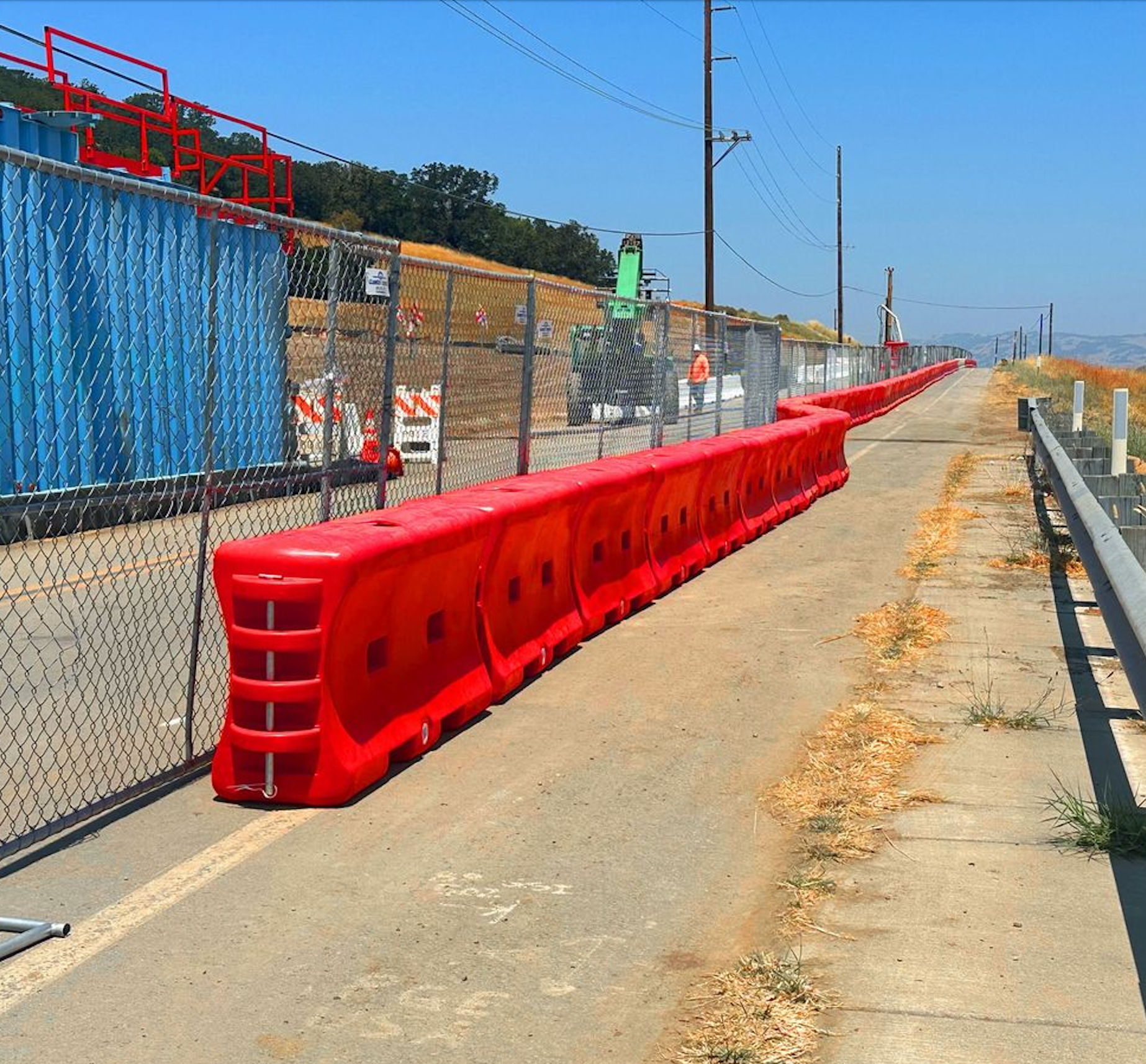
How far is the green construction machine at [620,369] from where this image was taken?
11.6m

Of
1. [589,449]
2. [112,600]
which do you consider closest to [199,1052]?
[112,600]

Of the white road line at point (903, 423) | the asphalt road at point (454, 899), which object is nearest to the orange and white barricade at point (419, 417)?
the asphalt road at point (454, 899)

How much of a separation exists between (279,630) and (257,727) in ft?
1.31

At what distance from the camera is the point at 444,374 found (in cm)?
845

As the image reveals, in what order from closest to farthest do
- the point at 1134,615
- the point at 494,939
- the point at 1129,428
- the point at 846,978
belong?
the point at 846,978 → the point at 494,939 → the point at 1134,615 → the point at 1129,428

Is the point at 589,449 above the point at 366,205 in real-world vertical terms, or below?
below

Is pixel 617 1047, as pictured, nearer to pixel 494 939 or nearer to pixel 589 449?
pixel 494 939

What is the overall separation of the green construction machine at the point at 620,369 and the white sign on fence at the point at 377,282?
346 cm

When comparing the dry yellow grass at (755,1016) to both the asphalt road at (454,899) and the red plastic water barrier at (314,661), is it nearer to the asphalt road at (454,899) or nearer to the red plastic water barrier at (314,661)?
the asphalt road at (454,899)

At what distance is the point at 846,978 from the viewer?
13.7 feet

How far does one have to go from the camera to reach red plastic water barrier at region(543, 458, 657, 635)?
8906 mm

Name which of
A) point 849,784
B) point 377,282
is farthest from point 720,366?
point 849,784

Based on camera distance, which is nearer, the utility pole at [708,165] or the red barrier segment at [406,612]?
the red barrier segment at [406,612]

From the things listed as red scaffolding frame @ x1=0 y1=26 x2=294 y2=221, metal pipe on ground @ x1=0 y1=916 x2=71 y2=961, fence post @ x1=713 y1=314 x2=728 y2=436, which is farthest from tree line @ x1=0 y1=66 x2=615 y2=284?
metal pipe on ground @ x1=0 y1=916 x2=71 y2=961
